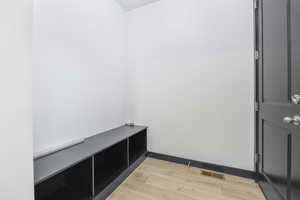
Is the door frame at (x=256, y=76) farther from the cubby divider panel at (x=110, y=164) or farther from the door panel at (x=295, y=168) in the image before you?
the cubby divider panel at (x=110, y=164)

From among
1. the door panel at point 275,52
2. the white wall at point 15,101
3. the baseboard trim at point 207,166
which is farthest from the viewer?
the baseboard trim at point 207,166

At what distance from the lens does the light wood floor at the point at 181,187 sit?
4.84ft

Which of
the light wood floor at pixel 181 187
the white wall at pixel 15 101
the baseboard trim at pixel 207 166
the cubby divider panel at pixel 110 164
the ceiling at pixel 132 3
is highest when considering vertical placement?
the ceiling at pixel 132 3

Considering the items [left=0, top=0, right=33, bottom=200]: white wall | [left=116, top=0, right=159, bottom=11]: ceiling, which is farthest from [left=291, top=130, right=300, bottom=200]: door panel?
[left=116, top=0, right=159, bottom=11]: ceiling

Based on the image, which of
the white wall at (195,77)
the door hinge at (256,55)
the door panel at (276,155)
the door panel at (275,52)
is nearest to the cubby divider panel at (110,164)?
the white wall at (195,77)

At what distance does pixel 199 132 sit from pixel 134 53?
1.72m

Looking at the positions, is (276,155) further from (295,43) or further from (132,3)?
(132,3)

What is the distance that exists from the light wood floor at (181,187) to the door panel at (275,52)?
3.36 feet

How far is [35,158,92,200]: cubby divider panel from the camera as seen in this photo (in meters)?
1.32

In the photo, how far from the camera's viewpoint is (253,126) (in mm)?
1788

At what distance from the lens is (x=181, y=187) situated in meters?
1.62

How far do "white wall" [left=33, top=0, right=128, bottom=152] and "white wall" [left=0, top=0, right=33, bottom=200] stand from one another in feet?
1.98

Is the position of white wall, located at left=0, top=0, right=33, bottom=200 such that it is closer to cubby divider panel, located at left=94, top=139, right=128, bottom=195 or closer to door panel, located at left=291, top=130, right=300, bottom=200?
cubby divider panel, located at left=94, top=139, right=128, bottom=195

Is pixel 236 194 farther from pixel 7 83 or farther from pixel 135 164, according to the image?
pixel 7 83
